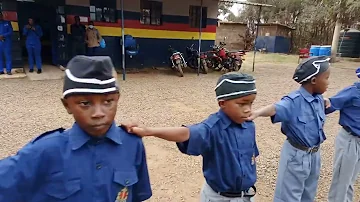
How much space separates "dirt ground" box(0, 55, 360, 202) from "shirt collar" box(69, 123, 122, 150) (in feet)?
6.15

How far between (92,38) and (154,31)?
8.21 feet

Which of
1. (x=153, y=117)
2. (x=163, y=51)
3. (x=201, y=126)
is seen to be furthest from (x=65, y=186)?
(x=163, y=51)

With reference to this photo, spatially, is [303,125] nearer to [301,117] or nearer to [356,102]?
[301,117]

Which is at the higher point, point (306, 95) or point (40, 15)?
point (40, 15)

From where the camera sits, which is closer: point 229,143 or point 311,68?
point 229,143

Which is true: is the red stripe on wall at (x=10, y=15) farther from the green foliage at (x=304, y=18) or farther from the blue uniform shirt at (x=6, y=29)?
the green foliage at (x=304, y=18)

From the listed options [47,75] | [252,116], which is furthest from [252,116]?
[47,75]

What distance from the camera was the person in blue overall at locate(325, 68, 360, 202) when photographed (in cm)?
254

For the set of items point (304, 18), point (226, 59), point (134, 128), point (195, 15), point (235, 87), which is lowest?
point (226, 59)

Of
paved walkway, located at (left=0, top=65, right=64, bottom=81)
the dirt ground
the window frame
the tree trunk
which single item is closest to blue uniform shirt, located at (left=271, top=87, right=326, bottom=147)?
the dirt ground

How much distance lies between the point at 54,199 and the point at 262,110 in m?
1.36

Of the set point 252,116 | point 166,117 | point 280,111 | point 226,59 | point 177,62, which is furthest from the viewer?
point 226,59

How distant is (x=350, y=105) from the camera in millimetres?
2566

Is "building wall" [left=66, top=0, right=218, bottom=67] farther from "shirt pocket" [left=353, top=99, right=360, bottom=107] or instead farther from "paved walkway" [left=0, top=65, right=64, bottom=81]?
"shirt pocket" [left=353, top=99, right=360, bottom=107]
